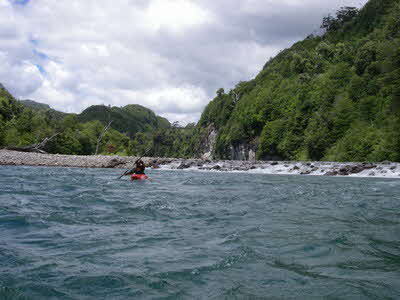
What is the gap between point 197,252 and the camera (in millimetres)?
5676

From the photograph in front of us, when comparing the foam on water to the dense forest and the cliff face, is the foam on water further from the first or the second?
the cliff face

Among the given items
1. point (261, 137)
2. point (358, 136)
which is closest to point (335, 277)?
point (358, 136)

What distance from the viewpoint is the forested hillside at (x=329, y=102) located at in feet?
142

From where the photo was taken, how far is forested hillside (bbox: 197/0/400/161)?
4316 cm

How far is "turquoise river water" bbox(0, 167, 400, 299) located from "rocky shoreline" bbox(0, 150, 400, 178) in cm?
2007

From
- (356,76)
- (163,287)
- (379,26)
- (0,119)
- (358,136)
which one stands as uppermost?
(379,26)

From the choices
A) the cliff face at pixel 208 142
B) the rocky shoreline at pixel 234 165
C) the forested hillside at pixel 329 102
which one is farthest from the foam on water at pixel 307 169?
the cliff face at pixel 208 142

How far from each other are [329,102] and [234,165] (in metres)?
27.5

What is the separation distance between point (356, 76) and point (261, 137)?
23.4m

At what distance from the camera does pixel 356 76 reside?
181ft

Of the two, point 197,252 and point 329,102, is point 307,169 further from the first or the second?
point 329,102

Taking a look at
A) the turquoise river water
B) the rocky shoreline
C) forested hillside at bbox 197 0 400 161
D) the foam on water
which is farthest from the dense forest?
the turquoise river water

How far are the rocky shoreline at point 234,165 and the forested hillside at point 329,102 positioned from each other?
5052mm

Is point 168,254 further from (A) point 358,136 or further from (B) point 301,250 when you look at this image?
(A) point 358,136
